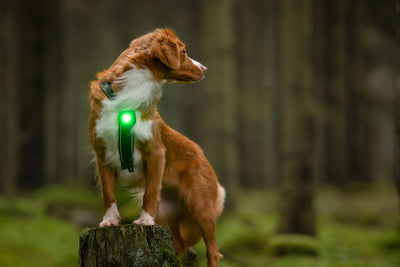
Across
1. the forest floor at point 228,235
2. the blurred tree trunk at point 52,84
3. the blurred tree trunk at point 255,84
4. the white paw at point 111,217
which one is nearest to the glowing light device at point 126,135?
the white paw at point 111,217

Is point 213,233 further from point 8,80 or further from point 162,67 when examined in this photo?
point 8,80

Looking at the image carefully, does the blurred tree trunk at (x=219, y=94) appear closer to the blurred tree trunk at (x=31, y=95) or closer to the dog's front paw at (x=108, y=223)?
the blurred tree trunk at (x=31, y=95)

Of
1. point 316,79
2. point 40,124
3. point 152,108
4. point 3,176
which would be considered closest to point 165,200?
point 152,108

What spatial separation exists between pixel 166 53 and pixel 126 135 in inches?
31.4

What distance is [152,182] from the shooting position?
3.88 metres

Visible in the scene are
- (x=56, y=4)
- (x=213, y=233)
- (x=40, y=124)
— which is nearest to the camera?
(x=213, y=233)

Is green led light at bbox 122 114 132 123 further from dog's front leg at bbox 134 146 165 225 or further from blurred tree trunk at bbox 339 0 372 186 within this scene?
blurred tree trunk at bbox 339 0 372 186

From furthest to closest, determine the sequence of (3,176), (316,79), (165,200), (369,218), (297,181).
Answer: (316,79)
(369,218)
(3,176)
(297,181)
(165,200)

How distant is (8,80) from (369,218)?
458 inches

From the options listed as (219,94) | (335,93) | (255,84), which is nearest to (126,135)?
(219,94)

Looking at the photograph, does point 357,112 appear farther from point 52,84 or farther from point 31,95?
point 31,95

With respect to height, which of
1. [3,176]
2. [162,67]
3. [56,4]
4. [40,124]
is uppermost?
[56,4]

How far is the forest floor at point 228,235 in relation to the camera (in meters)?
7.96

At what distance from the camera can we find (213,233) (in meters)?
4.29
